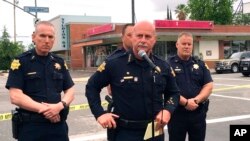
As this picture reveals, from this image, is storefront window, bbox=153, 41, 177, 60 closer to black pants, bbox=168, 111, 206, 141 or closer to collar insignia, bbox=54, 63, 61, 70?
black pants, bbox=168, 111, 206, 141

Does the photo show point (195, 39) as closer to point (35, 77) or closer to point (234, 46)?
point (234, 46)

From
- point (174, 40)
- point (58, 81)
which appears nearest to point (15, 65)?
point (58, 81)

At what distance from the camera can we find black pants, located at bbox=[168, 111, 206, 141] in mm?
4789

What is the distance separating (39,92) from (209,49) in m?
34.0

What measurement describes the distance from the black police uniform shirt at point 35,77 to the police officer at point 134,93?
696mm

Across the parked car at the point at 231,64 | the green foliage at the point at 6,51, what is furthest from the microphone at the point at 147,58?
the green foliage at the point at 6,51

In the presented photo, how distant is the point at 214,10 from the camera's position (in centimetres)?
6169

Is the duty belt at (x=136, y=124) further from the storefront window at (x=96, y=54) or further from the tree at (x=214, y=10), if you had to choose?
the tree at (x=214, y=10)

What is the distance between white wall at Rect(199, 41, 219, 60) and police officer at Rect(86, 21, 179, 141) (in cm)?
3350

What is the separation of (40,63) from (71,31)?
42.8 m

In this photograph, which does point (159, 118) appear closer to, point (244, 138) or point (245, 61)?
point (244, 138)

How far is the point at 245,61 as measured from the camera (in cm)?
2544

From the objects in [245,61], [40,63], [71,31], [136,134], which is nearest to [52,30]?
[40,63]

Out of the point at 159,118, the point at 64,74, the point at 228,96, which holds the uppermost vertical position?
the point at 64,74
